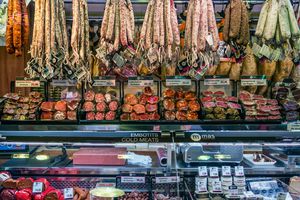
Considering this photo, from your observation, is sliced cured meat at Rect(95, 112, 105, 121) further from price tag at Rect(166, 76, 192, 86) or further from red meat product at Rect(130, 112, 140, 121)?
price tag at Rect(166, 76, 192, 86)

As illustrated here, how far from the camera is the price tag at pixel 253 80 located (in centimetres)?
349

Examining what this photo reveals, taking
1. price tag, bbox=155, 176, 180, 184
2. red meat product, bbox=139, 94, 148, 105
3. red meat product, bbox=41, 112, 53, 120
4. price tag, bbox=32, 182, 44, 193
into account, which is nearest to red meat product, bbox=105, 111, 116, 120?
red meat product, bbox=139, 94, 148, 105

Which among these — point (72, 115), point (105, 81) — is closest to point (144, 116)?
point (105, 81)

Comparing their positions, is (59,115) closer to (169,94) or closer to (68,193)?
(68,193)

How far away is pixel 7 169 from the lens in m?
3.27

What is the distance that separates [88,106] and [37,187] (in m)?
0.85

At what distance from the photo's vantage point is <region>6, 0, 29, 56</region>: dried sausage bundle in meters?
3.13

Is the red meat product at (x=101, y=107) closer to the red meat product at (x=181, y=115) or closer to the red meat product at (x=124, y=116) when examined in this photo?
the red meat product at (x=124, y=116)

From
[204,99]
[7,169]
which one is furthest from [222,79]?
[7,169]

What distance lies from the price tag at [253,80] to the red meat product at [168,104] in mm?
727

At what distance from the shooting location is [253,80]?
350cm

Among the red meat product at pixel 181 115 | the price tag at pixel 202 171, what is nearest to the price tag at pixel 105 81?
the red meat product at pixel 181 115

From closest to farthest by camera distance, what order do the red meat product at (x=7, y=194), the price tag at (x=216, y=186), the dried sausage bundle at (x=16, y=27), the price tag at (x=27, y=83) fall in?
the red meat product at (x=7, y=194) → the dried sausage bundle at (x=16, y=27) → the price tag at (x=216, y=186) → the price tag at (x=27, y=83)

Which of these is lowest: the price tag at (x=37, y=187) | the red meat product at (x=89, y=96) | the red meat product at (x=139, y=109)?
the price tag at (x=37, y=187)
